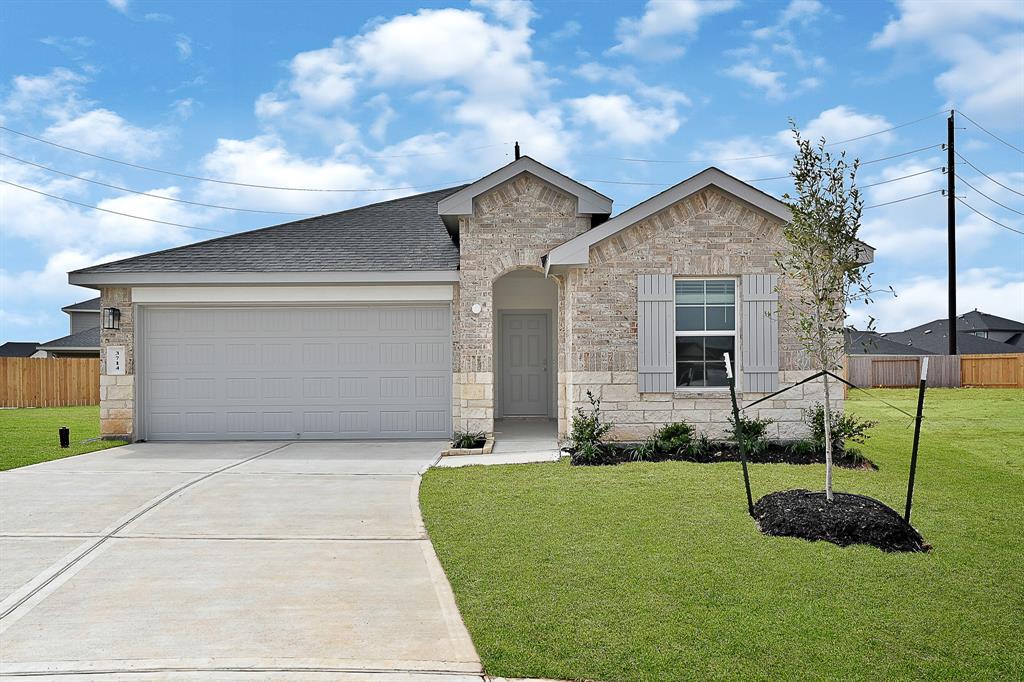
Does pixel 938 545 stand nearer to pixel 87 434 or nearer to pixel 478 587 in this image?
pixel 478 587

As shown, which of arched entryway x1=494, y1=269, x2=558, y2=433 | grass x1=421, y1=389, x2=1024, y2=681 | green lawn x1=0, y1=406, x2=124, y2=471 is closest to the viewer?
grass x1=421, y1=389, x2=1024, y2=681

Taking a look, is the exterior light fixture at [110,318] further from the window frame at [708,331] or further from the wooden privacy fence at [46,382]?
the wooden privacy fence at [46,382]

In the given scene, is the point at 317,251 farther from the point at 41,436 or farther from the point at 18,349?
the point at 18,349

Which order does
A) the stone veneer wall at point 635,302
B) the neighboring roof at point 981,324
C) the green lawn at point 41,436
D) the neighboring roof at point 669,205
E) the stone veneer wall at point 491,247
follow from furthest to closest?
1. the neighboring roof at point 981,324
2. the stone veneer wall at point 491,247
3. the green lawn at point 41,436
4. the stone veneer wall at point 635,302
5. the neighboring roof at point 669,205

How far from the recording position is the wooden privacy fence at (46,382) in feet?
85.1

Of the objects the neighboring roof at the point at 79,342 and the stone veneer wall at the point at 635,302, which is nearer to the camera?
the stone veneer wall at the point at 635,302

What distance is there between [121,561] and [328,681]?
3.19m

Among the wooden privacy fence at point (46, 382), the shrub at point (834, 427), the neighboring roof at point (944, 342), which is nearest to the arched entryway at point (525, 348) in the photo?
the shrub at point (834, 427)

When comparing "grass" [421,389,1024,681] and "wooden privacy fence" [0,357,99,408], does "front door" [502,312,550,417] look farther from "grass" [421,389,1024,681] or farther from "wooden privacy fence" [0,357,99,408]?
"wooden privacy fence" [0,357,99,408]

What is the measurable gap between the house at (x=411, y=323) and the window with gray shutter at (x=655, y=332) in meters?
0.15

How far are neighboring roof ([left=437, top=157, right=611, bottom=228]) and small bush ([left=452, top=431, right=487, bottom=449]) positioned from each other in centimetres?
370

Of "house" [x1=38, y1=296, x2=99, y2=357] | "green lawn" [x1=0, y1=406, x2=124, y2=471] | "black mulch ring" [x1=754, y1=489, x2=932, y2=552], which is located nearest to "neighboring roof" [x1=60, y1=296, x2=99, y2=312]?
"house" [x1=38, y1=296, x2=99, y2=357]

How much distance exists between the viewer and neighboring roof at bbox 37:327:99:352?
33.5 metres

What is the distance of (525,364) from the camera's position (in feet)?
55.0
